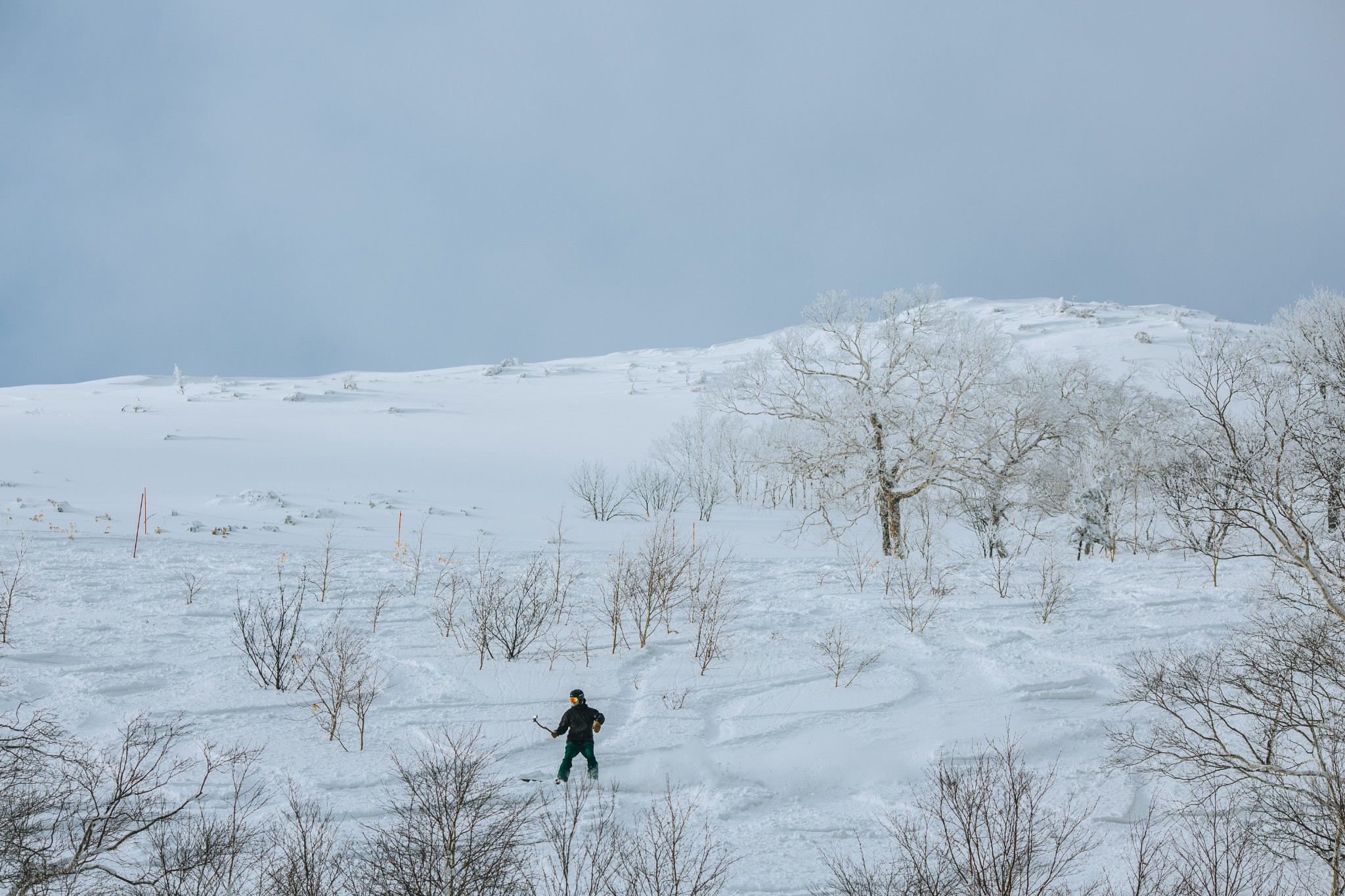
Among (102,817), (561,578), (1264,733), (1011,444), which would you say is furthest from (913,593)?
(102,817)

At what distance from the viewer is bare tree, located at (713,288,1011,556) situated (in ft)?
61.9

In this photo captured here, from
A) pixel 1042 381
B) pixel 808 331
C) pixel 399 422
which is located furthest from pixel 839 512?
pixel 399 422

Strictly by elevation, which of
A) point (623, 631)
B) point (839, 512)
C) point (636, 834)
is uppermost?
point (839, 512)

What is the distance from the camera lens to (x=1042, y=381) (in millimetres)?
23766

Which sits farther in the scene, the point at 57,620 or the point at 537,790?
the point at 57,620

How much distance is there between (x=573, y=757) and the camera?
23.9 ft

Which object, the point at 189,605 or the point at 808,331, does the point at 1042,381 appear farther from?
the point at 189,605

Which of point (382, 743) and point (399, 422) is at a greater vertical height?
point (399, 422)

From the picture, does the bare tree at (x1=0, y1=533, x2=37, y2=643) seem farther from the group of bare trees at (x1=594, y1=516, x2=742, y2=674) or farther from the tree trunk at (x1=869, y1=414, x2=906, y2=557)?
the tree trunk at (x1=869, y1=414, x2=906, y2=557)

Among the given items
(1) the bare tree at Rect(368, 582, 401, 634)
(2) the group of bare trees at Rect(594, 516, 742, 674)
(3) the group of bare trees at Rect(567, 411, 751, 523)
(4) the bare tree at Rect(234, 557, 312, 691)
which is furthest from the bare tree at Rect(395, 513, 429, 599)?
(3) the group of bare trees at Rect(567, 411, 751, 523)

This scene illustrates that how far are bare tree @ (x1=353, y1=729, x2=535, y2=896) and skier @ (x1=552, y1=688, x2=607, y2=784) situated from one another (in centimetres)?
64

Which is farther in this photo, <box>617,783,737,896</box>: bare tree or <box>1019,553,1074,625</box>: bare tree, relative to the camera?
<box>1019,553,1074,625</box>: bare tree

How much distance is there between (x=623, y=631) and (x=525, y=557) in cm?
744

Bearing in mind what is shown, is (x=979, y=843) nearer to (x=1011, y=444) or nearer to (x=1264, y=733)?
(x=1264, y=733)
